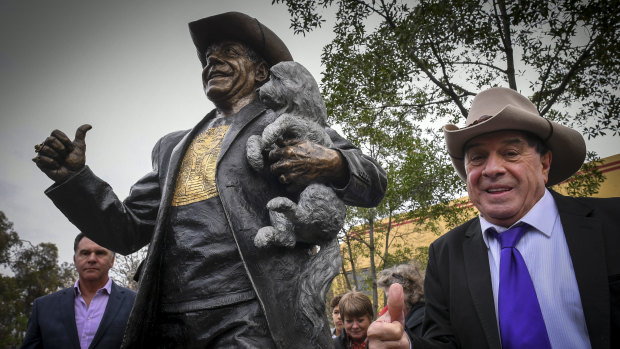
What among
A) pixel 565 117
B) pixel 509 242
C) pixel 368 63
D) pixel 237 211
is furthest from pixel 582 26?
pixel 237 211

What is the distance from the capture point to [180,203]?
2.17 meters

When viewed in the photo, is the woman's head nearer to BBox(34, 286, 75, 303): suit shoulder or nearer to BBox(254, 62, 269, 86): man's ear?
BBox(34, 286, 75, 303): suit shoulder

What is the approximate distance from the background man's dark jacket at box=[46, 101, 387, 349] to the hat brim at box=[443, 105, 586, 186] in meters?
0.45

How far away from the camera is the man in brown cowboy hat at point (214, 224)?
190 cm

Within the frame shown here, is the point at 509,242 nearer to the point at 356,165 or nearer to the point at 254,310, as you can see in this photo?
the point at 356,165

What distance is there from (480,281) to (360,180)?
75 centimetres

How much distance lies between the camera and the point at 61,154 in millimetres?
2041

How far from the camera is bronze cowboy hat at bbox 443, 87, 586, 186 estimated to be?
2.03 metres

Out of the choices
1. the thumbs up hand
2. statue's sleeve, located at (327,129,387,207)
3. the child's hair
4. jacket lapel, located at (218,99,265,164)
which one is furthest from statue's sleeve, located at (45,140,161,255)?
the child's hair

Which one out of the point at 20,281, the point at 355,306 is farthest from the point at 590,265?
the point at 20,281

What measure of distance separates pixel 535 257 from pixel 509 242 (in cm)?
13

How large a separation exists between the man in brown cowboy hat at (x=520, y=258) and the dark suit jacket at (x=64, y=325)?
9.14ft

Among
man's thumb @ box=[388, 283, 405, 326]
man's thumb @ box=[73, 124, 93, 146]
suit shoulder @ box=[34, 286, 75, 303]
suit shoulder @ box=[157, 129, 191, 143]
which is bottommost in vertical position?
man's thumb @ box=[388, 283, 405, 326]

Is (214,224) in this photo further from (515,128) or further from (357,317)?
(357,317)
